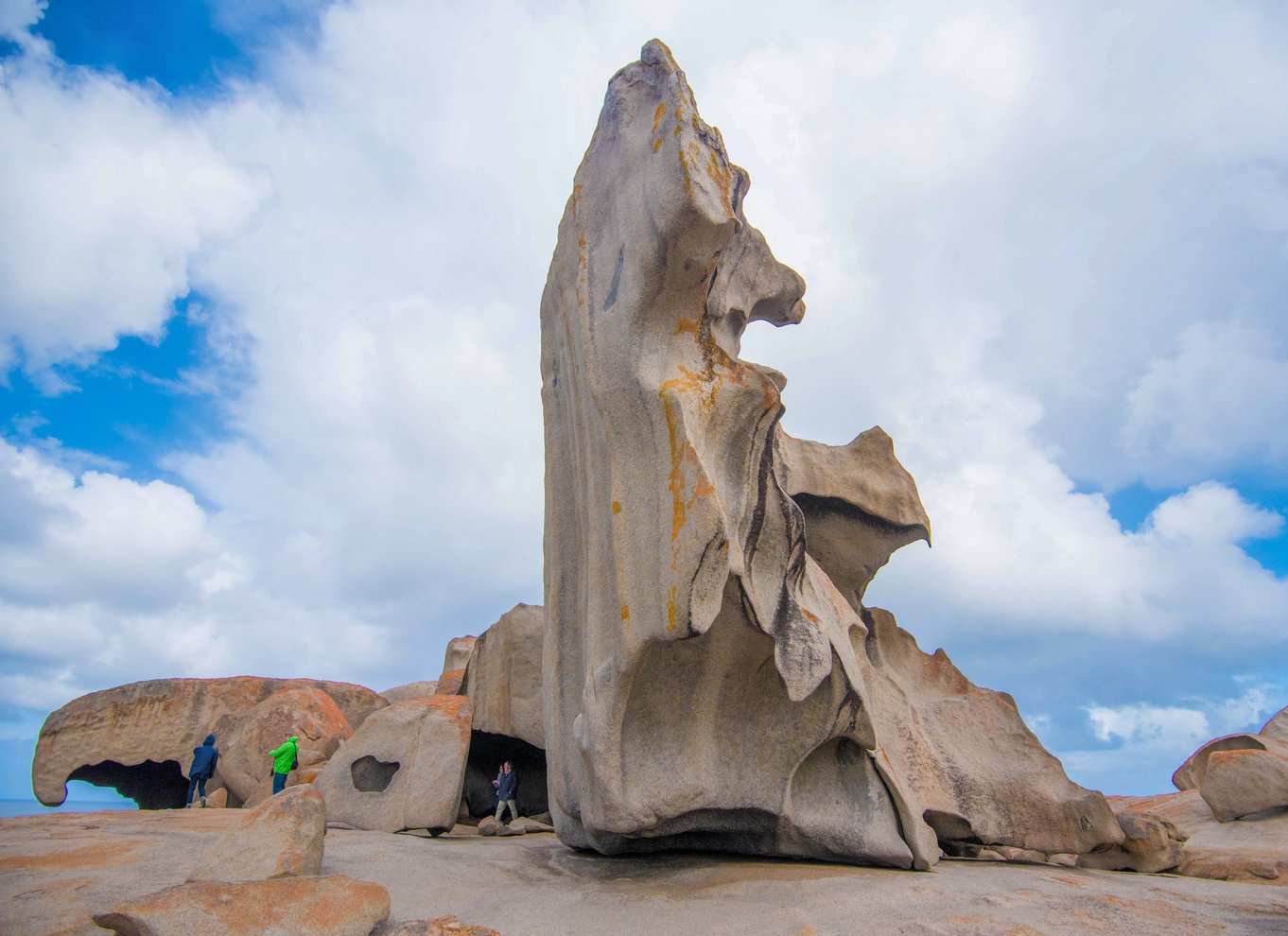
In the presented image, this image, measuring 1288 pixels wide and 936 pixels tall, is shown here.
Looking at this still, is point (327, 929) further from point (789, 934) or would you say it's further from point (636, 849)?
point (636, 849)

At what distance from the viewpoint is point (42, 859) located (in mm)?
4098

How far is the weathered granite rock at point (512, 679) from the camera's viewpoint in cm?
754

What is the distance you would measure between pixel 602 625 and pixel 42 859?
9.91 feet

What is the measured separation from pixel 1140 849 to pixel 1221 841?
2.79m

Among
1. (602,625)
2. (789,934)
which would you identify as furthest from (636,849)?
(789,934)

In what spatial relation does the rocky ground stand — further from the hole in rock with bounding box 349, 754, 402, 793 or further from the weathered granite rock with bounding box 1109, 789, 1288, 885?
the hole in rock with bounding box 349, 754, 402, 793

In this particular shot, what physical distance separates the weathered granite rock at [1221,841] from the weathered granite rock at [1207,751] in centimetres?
22

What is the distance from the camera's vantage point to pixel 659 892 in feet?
13.5

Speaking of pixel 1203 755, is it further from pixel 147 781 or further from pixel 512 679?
pixel 147 781

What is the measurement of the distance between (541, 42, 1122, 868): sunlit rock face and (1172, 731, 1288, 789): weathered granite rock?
7.28 m

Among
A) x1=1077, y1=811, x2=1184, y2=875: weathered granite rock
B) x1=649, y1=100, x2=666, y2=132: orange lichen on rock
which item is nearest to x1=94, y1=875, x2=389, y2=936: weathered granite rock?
x1=649, y1=100, x2=666, y2=132: orange lichen on rock

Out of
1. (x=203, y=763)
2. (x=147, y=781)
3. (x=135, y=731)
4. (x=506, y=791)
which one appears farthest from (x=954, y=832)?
(x=147, y=781)

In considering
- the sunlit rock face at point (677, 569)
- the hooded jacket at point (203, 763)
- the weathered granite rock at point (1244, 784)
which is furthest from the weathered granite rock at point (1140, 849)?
the hooded jacket at point (203, 763)

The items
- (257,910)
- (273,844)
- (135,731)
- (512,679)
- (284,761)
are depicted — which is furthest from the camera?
(135,731)
